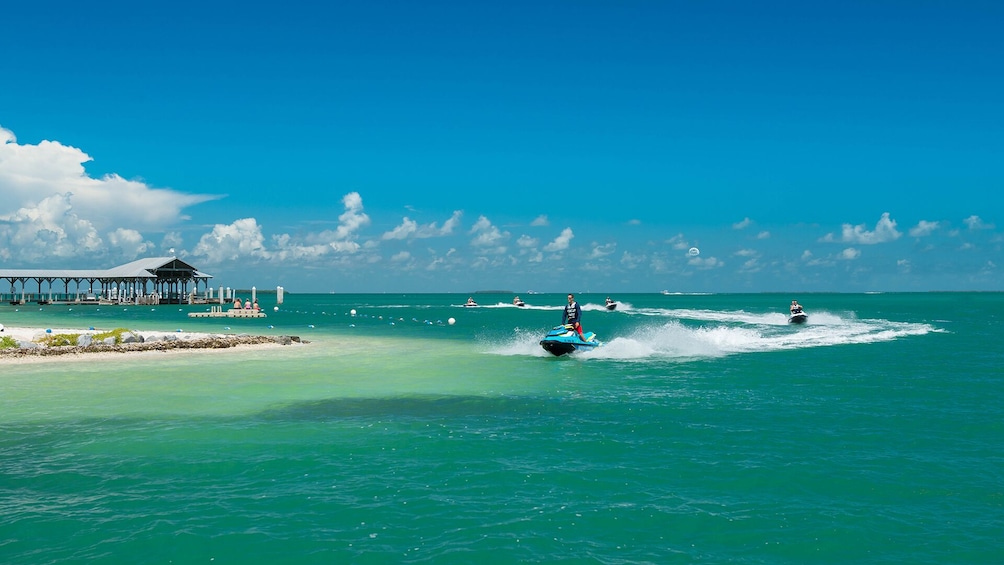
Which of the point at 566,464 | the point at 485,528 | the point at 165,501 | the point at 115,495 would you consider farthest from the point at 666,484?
the point at 115,495

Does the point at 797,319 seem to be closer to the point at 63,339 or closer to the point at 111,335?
the point at 111,335

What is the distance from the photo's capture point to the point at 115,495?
10.4 m

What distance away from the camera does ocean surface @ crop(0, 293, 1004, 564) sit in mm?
8805

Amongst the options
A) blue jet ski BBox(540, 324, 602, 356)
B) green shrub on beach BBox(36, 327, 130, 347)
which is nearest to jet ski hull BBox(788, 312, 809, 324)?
blue jet ski BBox(540, 324, 602, 356)

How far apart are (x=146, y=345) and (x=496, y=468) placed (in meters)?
25.1

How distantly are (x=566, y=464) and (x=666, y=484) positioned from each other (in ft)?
6.02

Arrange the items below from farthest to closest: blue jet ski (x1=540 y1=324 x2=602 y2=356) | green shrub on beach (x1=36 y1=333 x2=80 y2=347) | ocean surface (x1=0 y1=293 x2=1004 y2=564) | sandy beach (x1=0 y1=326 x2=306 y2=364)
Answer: green shrub on beach (x1=36 y1=333 x2=80 y2=347)
blue jet ski (x1=540 y1=324 x2=602 y2=356)
sandy beach (x1=0 y1=326 x2=306 y2=364)
ocean surface (x1=0 y1=293 x2=1004 y2=564)

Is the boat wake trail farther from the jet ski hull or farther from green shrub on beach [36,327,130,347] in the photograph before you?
green shrub on beach [36,327,130,347]

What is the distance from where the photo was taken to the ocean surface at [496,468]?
880 centimetres

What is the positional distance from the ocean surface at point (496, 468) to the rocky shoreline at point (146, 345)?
5.25 meters

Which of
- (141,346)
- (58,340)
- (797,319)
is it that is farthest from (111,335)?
(797,319)

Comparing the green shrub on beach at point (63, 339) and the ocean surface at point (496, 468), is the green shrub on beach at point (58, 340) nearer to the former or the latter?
the green shrub on beach at point (63, 339)

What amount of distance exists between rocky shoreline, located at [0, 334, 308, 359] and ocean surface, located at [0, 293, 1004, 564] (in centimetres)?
525

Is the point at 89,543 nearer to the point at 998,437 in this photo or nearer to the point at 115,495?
the point at 115,495
